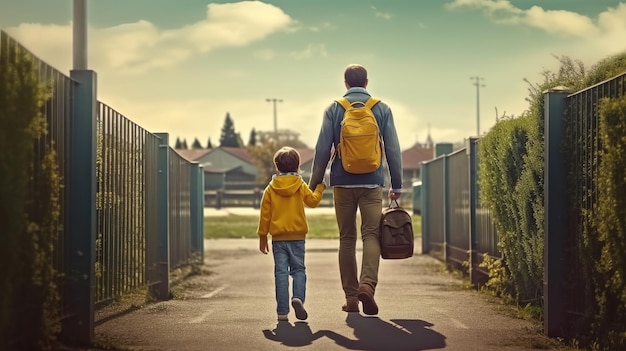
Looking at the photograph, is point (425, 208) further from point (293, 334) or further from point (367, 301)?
point (293, 334)

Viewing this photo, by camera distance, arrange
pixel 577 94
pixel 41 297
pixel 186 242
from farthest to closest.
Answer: pixel 186 242, pixel 577 94, pixel 41 297

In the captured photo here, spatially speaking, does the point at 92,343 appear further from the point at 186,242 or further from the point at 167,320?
the point at 186,242

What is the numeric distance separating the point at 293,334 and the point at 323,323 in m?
0.61

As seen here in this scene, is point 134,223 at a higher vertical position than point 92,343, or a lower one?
higher

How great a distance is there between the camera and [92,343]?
712 cm

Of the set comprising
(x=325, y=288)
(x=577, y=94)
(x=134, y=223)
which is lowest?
(x=325, y=288)

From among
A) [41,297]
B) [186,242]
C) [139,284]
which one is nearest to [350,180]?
[139,284]

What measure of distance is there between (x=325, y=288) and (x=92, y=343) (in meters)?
5.94

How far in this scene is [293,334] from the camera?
25.7 feet

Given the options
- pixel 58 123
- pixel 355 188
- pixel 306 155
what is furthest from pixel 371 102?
pixel 306 155

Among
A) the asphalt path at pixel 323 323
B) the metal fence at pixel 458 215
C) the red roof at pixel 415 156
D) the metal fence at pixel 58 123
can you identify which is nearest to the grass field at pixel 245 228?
the metal fence at pixel 458 215

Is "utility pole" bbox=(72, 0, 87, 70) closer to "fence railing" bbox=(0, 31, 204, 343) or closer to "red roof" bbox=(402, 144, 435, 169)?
"fence railing" bbox=(0, 31, 204, 343)

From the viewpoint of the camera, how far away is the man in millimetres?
9023

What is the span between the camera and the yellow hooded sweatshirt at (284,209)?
8.63 meters
